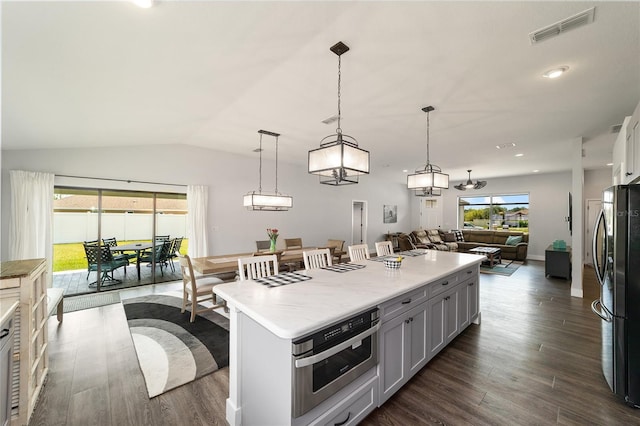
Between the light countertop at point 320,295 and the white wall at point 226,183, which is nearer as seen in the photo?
the light countertop at point 320,295

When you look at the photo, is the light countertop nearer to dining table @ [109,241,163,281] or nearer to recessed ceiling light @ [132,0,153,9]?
recessed ceiling light @ [132,0,153,9]

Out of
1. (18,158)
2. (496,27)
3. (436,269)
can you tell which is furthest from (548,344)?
(18,158)

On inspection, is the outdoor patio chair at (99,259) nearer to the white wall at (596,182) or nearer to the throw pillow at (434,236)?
the throw pillow at (434,236)

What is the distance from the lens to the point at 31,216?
3.99 meters

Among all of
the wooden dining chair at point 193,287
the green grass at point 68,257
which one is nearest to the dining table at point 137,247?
the green grass at point 68,257

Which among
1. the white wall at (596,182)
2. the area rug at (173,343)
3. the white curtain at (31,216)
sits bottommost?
the area rug at (173,343)

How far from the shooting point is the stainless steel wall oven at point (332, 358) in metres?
1.31

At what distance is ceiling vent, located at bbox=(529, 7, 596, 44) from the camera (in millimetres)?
1754

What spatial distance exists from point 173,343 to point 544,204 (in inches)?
431

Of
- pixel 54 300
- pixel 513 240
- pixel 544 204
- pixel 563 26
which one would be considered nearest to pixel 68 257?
pixel 54 300

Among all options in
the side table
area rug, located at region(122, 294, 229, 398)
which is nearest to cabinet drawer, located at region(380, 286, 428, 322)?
area rug, located at region(122, 294, 229, 398)

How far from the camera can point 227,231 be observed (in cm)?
600

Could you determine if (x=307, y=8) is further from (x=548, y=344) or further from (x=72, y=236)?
(x=72, y=236)

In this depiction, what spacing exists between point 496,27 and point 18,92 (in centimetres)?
413
